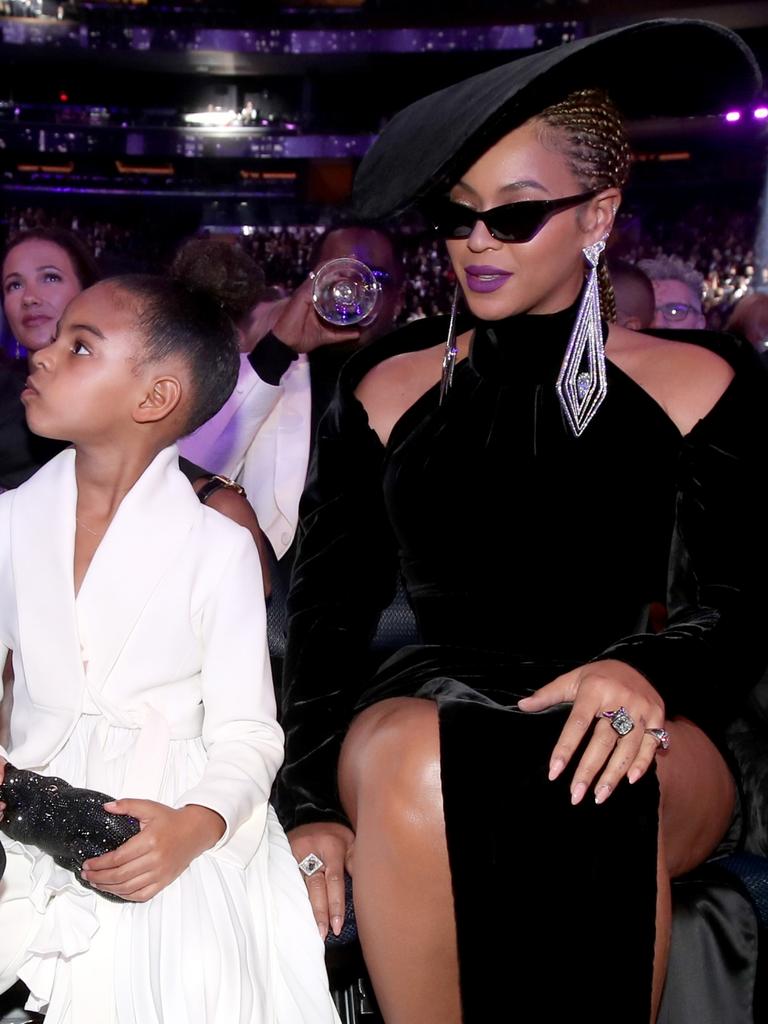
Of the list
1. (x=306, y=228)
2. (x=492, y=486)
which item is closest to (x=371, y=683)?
(x=492, y=486)

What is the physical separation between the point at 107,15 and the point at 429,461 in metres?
22.1

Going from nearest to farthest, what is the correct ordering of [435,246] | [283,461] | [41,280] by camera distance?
1. [283,461]
2. [41,280]
3. [435,246]

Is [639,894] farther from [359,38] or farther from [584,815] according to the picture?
[359,38]

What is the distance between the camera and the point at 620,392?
185cm

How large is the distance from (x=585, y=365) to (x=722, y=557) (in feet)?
1.27

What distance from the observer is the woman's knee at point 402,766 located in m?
1.47

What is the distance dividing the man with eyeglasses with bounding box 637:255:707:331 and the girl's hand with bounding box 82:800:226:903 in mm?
3328

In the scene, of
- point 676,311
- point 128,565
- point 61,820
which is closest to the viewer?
point 61,820

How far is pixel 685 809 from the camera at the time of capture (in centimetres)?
158

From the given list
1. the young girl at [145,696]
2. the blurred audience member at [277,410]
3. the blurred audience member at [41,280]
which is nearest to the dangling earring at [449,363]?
the young girl at [145,696]

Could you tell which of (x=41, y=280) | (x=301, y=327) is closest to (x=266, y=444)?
(x=301, y=327)

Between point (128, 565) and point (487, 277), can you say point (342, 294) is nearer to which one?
point (487, 277)

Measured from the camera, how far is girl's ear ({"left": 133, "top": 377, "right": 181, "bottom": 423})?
1802 millimetres

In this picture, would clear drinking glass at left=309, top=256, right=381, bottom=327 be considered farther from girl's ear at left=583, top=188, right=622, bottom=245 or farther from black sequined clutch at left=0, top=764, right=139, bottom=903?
black sequined clutch at left=0, top=764, right=139, bottom=903
